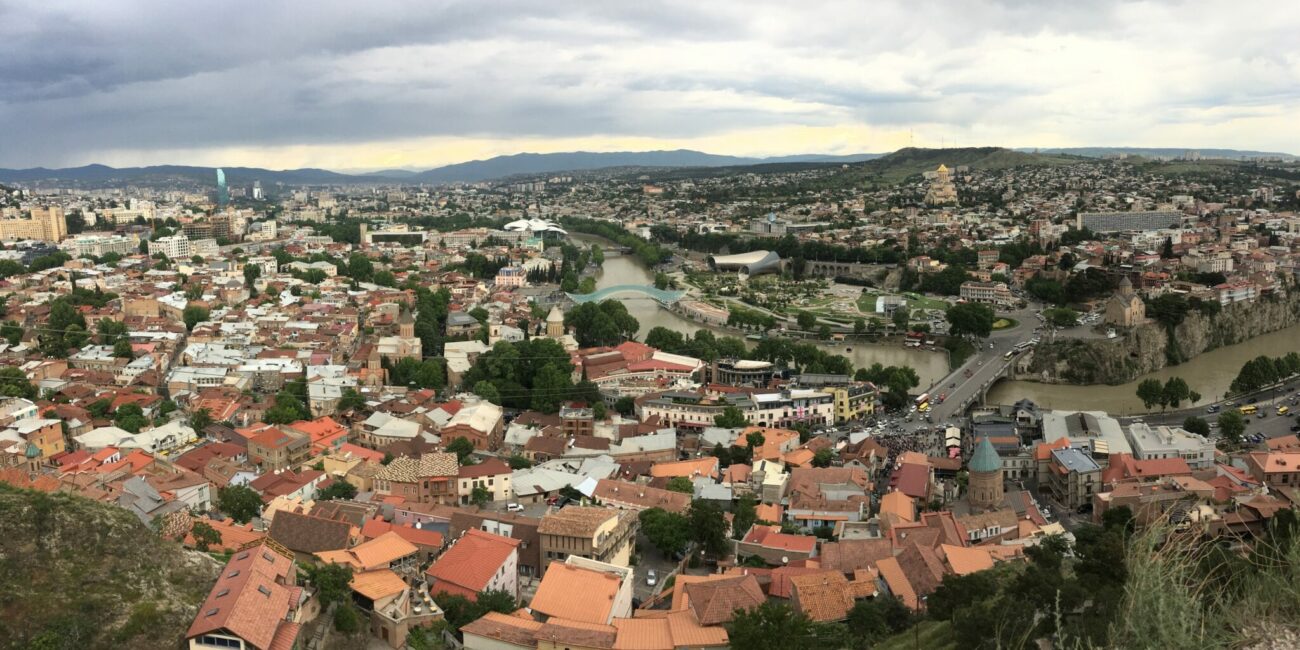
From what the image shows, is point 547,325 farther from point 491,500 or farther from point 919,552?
point 919,552

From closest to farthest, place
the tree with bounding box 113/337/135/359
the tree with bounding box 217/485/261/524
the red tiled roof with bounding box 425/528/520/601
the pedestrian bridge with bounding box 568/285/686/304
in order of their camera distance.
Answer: the red tiled roof with bounding box 425/528/520/601 → the tree with bounding box 217/485/261/524 → the tree with bounding box 113/337/135/359 → the pedestrian bridge with bounding box 568/285/686/304

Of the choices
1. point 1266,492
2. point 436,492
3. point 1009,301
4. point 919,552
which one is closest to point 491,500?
point 436,492

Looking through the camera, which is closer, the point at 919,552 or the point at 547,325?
the point at 919,552

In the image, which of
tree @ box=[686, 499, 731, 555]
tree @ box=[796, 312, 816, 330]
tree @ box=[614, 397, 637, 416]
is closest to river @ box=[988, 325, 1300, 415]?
tree @ box=[796, 312, 816, 330]

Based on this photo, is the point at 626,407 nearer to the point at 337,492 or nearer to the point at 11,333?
the point at 337,492

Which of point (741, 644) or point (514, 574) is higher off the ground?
point (741, 644)

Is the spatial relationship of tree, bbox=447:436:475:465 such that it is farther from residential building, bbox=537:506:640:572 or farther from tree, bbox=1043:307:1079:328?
tree, bbox=1043:307:1079:328

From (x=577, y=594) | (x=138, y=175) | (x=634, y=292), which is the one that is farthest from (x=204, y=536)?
(x=138, y=175)
